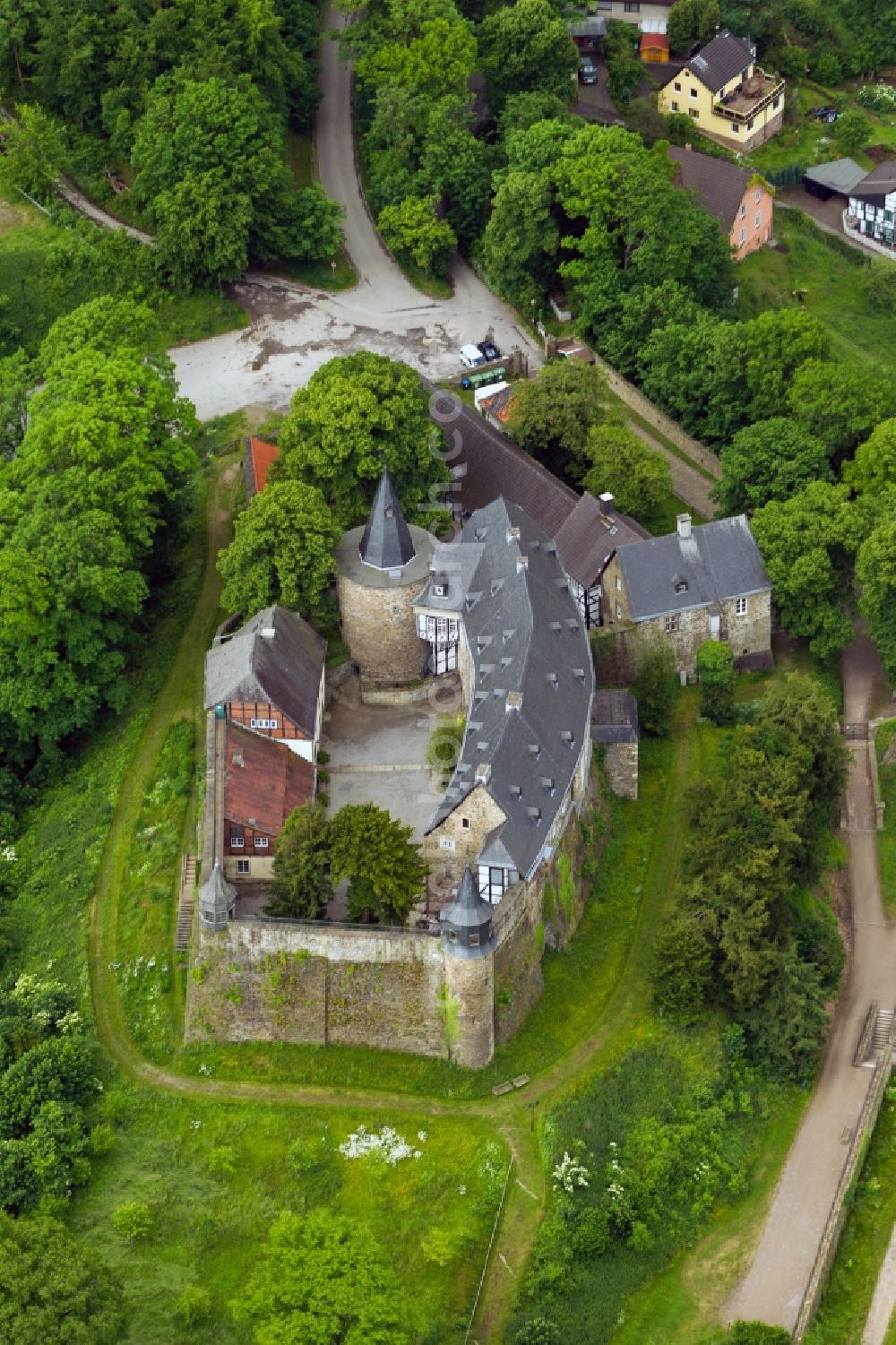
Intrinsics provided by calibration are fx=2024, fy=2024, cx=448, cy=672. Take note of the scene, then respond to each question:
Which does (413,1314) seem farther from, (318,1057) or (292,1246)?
(318,1057)

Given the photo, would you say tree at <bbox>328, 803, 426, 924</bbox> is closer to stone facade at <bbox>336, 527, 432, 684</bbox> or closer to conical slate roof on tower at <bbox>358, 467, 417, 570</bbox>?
stone facade at <bbox>336, 527, 432, 684</bbox>

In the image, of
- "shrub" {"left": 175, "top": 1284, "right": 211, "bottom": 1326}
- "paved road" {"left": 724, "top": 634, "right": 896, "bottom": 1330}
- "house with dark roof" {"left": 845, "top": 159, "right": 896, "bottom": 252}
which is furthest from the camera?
"house with dark roof" {"left": 845, "top": 159, "right": 896, "bottom": 252}

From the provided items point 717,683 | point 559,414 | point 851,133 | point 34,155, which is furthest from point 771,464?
Answer: point 34,155

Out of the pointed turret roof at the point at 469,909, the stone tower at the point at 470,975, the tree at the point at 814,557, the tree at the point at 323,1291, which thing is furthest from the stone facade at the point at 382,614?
the tree at the point at 323,1291

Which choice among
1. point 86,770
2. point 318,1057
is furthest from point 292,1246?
point 86,770

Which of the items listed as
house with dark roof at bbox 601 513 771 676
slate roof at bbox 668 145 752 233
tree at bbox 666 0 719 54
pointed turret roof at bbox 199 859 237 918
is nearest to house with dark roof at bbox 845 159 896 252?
slate roof at bbox 668 145 752 233

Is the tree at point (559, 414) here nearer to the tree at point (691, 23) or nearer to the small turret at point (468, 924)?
the small turret at point (468, 924)
